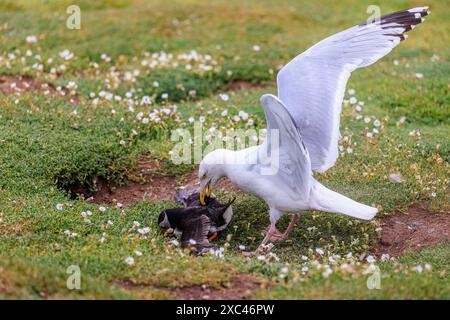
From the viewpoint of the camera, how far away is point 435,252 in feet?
19.4

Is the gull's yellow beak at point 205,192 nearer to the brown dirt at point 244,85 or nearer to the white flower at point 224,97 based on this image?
the white flower at point 224,97

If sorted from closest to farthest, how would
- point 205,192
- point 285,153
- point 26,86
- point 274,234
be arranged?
point 285,153 < point 274,234 < point 205,192 < point 26,86

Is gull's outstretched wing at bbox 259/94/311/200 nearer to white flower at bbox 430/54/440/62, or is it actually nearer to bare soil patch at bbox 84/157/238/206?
bare soil patch at bbox 84/157/238/206

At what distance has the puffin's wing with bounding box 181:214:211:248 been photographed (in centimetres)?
614

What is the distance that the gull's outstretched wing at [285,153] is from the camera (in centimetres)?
550

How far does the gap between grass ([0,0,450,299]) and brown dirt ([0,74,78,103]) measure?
0.34 feet

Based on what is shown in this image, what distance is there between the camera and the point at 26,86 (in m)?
8.95

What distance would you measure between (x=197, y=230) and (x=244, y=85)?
13.9 feet

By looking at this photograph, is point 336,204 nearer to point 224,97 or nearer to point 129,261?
point 129,261

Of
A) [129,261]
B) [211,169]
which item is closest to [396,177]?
[211,169]

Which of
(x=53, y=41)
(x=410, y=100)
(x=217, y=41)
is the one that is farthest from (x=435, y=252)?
(x=53, y=41)

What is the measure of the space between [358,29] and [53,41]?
19.9ft

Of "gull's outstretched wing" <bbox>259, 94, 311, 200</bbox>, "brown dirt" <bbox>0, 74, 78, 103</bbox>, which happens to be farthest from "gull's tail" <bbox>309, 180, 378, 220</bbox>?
"brown dirt" <bbox>0, 74, 78, 103</bbox>

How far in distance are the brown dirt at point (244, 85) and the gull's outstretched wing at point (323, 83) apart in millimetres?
3721
